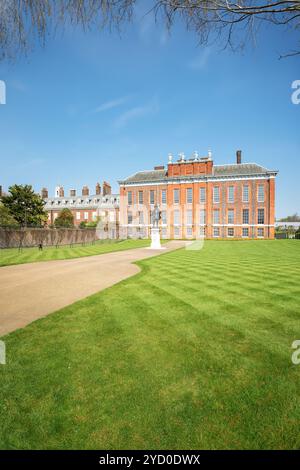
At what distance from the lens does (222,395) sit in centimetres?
317

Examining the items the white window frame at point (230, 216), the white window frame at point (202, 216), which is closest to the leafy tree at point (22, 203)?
the white window frame at point (202, 216)

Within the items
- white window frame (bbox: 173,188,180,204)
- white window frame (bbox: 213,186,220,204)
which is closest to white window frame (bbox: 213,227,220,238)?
white window frame (bbox: 213,186,220,204)

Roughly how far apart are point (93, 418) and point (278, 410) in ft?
6.65

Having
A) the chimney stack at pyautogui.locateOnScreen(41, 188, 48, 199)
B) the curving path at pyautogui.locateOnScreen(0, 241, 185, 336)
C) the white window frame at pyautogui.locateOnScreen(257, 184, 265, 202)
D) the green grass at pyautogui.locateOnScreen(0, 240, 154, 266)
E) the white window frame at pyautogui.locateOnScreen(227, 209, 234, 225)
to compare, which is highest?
the chimney stack at pyautogui.locateOnScreen(41, 188, 48, 199)

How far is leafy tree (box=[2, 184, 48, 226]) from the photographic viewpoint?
50875 millimetres

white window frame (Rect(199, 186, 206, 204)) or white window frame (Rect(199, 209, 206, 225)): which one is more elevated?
white window frame (Rect(199, 186, 206, 204))

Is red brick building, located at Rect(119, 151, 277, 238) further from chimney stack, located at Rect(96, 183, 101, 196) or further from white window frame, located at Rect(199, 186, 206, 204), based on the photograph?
chimney stack, located at Rect(96, 183, 101, 196)

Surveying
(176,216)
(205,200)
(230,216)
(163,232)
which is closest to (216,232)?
(230,216)

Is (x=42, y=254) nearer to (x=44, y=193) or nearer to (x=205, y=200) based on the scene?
(x=205, y=200)

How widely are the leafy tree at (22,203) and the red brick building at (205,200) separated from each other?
60.7ft

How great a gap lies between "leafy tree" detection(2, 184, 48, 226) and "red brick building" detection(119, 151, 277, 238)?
1851 cm

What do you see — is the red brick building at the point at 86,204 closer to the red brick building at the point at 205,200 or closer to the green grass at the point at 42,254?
the red brick building at the point at 205,200
